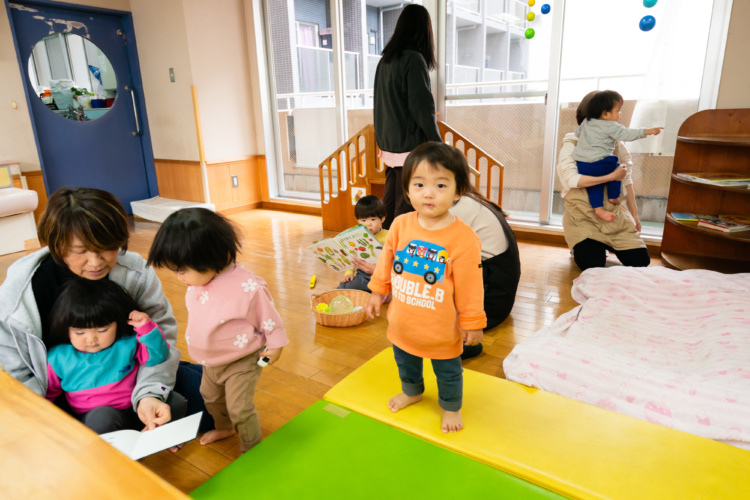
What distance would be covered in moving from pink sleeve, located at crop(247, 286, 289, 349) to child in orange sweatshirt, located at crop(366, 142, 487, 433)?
32cm

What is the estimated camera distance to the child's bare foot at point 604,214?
2.91 m

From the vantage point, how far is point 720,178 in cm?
272

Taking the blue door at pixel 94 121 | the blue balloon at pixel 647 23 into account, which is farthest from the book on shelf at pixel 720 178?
the blue door at pixel 94 121

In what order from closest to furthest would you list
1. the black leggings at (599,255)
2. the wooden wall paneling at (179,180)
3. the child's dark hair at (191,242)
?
the child's dark hair at (191,242) < the black leggings at (599,255) < the wooden wall paneling at (179,180)

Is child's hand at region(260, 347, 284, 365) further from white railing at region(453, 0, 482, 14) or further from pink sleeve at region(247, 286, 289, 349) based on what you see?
A: white railing at region(453, 0, 482, 14)

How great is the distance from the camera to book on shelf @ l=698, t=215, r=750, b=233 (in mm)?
2594

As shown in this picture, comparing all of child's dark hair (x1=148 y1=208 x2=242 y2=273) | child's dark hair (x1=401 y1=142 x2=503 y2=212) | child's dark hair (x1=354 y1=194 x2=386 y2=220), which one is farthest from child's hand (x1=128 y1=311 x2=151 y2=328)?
child's dark hair (x1=354 y1=194 x2=386 y2=220)

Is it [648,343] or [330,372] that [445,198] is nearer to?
[330,372]

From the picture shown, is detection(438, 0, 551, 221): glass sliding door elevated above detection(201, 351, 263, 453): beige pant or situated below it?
above

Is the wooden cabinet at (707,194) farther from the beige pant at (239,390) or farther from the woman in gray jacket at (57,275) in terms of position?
the woman in gray jacket at (57,275)

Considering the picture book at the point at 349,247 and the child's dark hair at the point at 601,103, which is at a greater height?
the child's dark hair at the point at 601,103

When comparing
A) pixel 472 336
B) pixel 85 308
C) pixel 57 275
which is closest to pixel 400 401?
pixel 472 336

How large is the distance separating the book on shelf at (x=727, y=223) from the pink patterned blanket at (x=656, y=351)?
1.11 ft

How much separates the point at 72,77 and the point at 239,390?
15.9 ft
